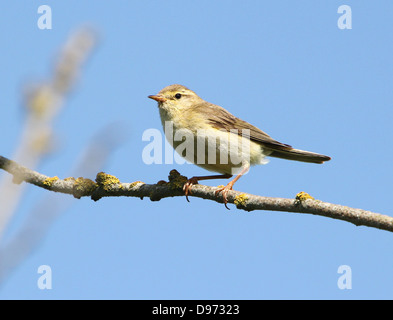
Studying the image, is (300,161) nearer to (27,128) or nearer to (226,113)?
(226,113)

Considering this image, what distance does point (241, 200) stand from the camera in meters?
4.58

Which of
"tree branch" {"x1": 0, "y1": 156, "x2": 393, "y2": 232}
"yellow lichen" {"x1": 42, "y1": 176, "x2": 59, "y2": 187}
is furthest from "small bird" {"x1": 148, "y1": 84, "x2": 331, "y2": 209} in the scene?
"yellow lichen" {"x1": 42, "y1": 176, "x2": 59, "y2": 187}

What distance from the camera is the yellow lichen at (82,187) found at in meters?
4.88

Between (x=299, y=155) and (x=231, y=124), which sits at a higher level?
(x=231, y=124)

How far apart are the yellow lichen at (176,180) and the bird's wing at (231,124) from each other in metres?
1.39

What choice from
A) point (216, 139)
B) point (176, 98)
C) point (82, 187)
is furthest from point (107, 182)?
point (176, 98)

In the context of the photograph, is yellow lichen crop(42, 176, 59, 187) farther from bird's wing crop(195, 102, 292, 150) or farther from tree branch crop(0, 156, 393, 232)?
bird's wing crop(195, 102, 292, 150)

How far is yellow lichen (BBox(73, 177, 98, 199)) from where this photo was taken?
4879 mm

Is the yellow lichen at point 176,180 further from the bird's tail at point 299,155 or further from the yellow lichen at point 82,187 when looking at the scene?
the bird's tail at point 299,155

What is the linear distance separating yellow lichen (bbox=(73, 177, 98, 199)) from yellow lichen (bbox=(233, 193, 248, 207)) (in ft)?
4.83

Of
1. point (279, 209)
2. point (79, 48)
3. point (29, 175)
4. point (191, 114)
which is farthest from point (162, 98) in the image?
point (79, 48)

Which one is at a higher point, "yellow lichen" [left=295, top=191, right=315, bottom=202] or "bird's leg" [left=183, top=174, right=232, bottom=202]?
"bird's leg" [left=183, top=174, right=232, bottom=202]

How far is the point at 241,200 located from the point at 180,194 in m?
1.00

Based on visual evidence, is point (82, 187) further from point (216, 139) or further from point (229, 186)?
point (216, 139)
